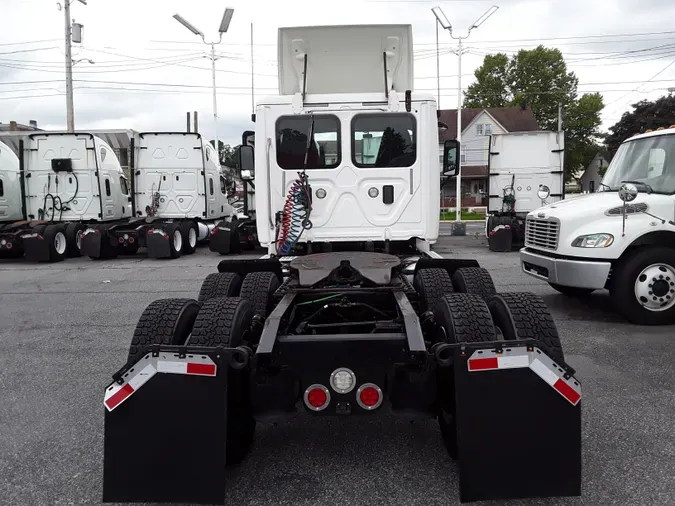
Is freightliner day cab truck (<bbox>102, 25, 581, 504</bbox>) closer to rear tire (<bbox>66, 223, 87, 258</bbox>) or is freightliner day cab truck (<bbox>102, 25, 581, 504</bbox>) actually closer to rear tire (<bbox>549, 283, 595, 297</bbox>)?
rear tire (<bbox>549, 283, 595, 297</bbox>)

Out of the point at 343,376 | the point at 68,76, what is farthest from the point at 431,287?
the point at 68,76

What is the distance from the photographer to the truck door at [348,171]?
20.0ft

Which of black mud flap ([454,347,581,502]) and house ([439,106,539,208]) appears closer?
black mud flap ([454,347,581,502])

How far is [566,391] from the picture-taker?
2805mm

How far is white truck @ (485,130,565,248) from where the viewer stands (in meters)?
17.5

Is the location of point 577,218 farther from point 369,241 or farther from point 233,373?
point 233,373

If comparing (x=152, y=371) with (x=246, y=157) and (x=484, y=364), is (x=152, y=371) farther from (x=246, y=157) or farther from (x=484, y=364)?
(x=246, y=157)

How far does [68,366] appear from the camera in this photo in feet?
19.0

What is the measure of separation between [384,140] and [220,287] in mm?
2514

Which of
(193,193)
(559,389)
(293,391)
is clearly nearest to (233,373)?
(293,391)

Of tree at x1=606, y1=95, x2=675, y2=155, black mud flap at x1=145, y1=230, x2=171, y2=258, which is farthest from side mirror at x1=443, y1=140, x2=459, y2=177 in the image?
tree at x1=606, y1=95, x2=675, y2=155

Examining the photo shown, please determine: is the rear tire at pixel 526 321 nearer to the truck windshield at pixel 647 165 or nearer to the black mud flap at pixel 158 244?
the truck windshield at pixel 647 165

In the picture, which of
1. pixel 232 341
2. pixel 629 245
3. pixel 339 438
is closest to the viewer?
pixel 232 341

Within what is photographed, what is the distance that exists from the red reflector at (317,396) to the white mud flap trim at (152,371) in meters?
0.57
